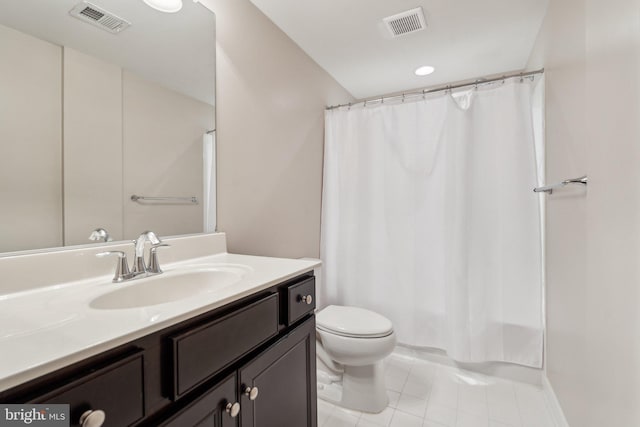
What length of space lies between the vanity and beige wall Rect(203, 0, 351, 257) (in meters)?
0.47

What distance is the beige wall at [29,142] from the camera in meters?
0.76

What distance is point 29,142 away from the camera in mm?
799

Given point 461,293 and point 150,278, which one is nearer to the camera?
point 150,278

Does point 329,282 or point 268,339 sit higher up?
point 268,339

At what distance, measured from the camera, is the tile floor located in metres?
1.44

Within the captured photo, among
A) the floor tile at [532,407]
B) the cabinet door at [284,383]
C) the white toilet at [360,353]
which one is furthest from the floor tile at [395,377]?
the cabinet door at [284,383]

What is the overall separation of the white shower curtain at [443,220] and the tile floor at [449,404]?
0.50 ft

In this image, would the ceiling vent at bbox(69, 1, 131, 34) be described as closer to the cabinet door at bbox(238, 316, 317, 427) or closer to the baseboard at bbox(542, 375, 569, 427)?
the cabinet door at bbox(238, 316, 317, 427)

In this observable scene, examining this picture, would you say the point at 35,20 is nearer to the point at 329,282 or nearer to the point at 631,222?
the point at 631,222

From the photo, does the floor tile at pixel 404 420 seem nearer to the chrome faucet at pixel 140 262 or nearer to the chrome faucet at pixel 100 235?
the chrome faucet at pixel 140 262

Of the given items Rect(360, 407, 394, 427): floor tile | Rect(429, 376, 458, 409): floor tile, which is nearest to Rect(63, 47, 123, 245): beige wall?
Rect(360, 407, 394, 427): floor tile

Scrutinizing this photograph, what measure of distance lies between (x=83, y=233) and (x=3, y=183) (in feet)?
0.74

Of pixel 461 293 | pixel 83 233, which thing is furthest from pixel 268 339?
pixel 461 293

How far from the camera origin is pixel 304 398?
39.6 inches
